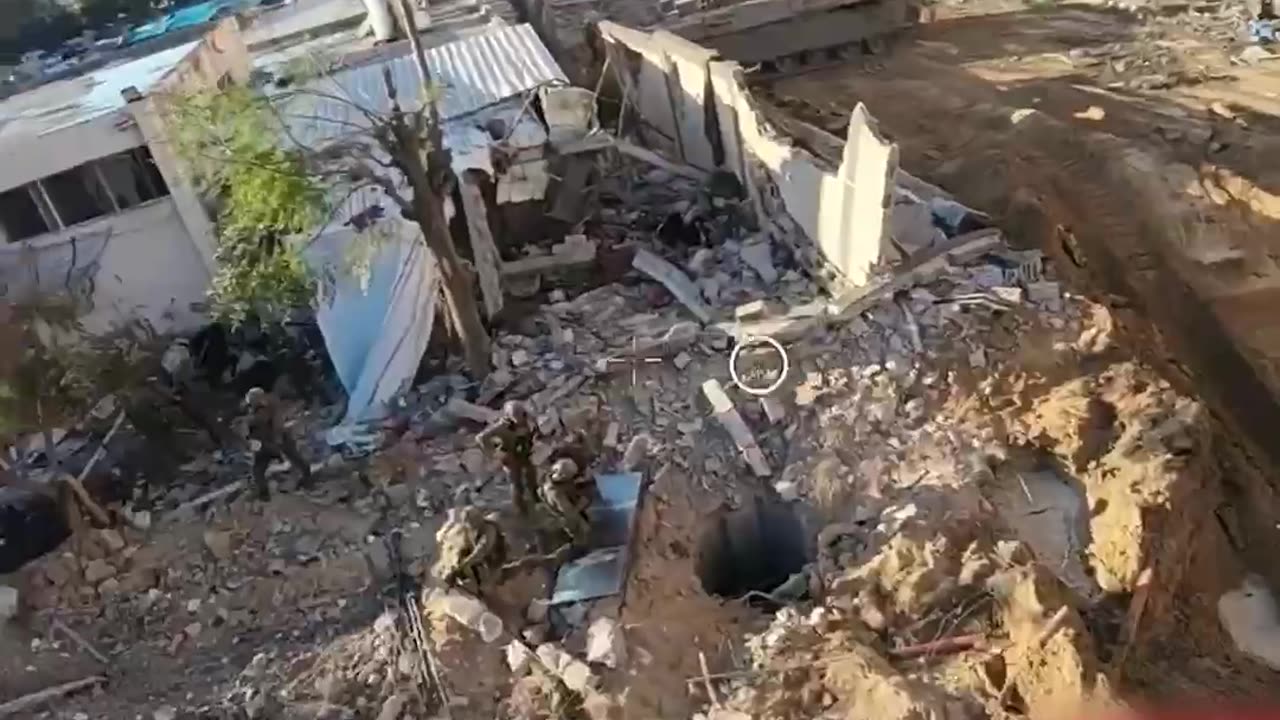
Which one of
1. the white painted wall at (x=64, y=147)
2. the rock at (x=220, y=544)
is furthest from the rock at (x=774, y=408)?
the white painted wall at (x=64, y=147)

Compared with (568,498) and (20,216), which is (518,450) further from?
(20,216)

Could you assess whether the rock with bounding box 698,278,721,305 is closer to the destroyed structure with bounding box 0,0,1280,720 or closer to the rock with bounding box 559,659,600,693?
the destroyed structure with bounding box 0,0,1280,720

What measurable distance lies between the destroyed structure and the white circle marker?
5 cm

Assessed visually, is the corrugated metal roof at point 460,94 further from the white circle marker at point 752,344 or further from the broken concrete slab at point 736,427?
the broken concrete slab at point 736,427

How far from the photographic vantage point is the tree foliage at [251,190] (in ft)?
28.2

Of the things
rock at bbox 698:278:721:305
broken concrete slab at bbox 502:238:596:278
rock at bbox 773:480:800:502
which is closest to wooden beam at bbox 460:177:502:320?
broken concrete slab at bbox 502:238:596:278

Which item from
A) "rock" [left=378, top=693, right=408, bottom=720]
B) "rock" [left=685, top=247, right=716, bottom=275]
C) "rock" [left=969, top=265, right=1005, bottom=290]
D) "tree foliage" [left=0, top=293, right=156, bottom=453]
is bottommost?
"rock" [left=378, top=693, right=408, bottom=720]

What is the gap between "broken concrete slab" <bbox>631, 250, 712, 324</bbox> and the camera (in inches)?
420

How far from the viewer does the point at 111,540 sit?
30.1 feet

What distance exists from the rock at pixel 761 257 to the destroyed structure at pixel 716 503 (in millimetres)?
41

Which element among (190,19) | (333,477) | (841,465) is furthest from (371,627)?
(190,19)

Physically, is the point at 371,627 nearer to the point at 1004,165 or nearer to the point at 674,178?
the point at 674,178

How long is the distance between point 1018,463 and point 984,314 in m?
1.34

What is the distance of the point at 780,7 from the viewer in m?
16.7
